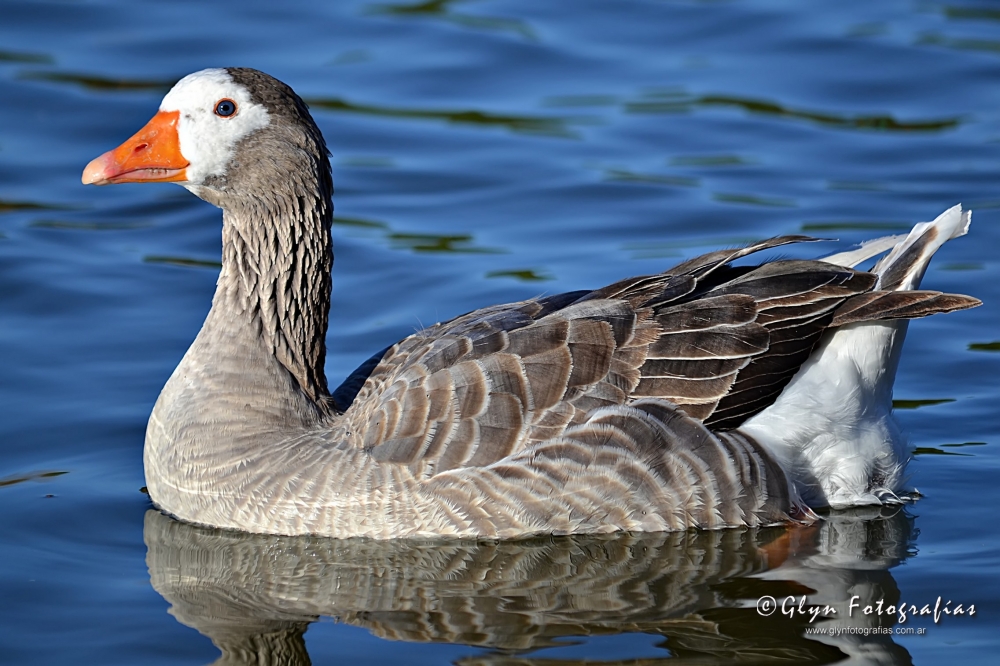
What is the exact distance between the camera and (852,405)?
24.4ft

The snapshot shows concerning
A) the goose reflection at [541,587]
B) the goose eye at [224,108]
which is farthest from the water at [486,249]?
the goose eye at [224,108]

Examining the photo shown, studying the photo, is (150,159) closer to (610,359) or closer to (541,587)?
(610,359)

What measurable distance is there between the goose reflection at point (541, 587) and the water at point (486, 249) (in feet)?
0.06

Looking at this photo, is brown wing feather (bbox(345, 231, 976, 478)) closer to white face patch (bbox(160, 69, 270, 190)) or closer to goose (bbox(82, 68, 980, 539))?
goose (bbox(82, 68, 980, 539))

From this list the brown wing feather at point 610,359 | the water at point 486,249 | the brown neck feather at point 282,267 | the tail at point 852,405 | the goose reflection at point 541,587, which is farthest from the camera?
the brown neck feather at point 282,267

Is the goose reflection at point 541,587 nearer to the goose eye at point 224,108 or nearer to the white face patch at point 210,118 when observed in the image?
the white face patch at point 210,118

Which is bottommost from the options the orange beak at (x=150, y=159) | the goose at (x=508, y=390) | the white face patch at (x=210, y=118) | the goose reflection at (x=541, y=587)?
the goose reflection at (x=541, y=587)

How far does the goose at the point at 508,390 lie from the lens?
23.3ft

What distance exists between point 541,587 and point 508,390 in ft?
3.17

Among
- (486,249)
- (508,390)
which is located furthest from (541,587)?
(486,249)

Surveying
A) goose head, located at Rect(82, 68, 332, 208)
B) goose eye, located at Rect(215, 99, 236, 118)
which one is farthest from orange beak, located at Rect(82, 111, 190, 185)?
goose eye, located at Rect(215, 99, 236, 118)

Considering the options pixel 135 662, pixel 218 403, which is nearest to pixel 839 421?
pixel 218 403

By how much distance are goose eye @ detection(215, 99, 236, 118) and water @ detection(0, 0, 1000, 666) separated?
6.95 feet

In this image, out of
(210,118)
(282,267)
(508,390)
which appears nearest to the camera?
(508,390)
